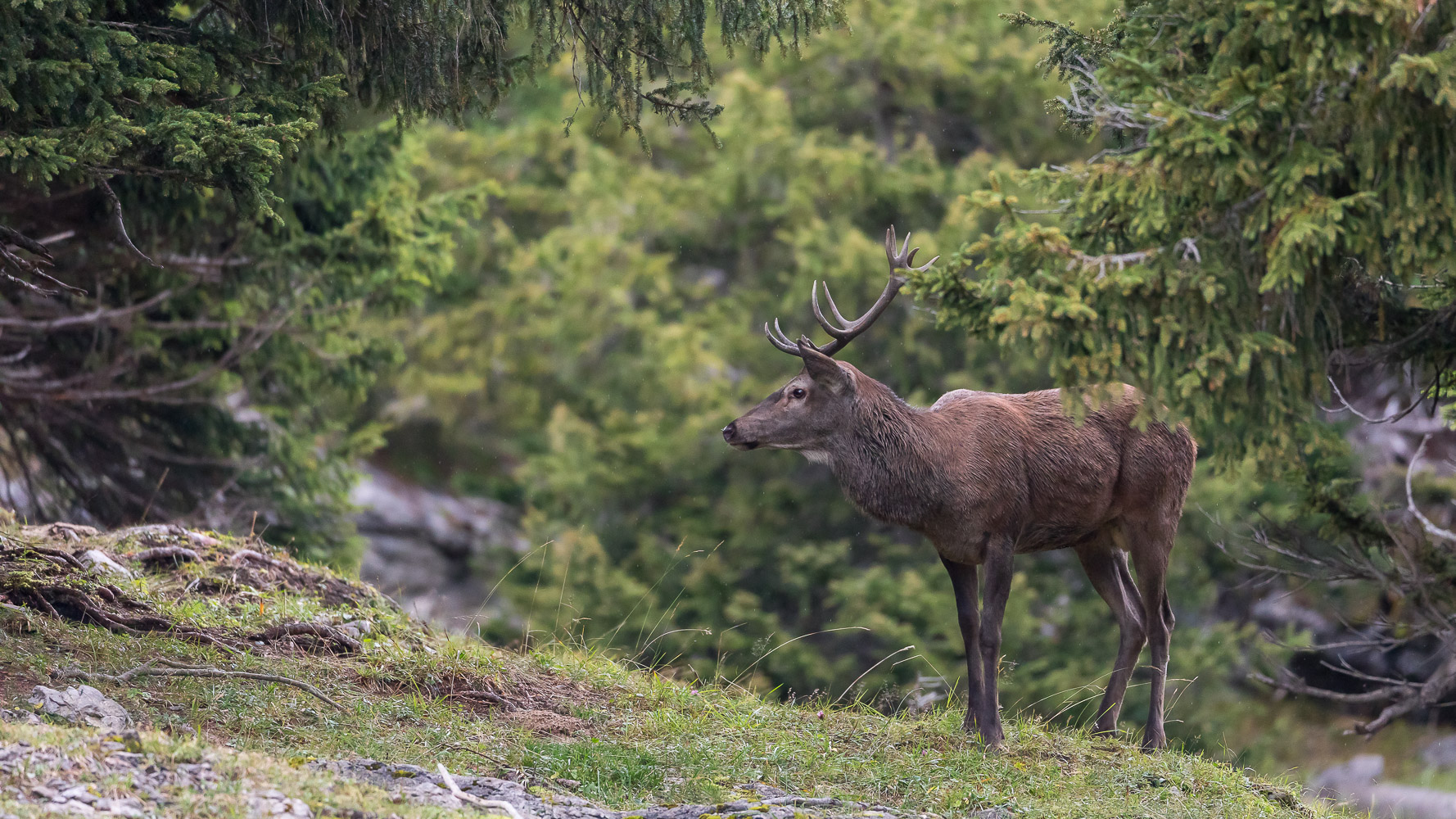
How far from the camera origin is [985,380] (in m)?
17.1

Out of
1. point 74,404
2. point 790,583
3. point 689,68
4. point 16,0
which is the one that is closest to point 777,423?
point 689,68

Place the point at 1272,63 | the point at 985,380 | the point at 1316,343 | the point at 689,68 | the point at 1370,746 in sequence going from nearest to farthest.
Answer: the point at 1272,63 < the point at 1316,343 < the point at 689,68 < the point at 985,380 < the point at 1370,746

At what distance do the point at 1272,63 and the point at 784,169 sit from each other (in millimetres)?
14526

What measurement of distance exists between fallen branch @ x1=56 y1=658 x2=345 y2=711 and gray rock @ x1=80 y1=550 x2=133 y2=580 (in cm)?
153

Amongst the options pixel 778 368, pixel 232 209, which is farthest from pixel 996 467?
pixel 778 368

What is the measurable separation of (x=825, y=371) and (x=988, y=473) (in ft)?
3.62

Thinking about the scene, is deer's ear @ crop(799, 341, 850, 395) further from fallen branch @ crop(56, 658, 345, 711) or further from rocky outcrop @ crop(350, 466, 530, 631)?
rocky outcrop @ crop(350, 466, 530, 631)

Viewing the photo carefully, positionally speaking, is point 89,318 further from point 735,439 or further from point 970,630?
point 970,630

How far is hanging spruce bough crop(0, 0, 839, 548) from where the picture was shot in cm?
559

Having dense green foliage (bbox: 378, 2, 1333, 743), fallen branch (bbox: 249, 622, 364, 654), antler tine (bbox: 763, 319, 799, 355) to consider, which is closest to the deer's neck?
antler tine (bbox: 763, 319, 799, 355)

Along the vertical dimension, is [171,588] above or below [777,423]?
below

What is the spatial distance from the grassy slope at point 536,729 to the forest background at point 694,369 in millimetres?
3324

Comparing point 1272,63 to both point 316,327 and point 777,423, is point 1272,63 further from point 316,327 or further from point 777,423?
point 316,327

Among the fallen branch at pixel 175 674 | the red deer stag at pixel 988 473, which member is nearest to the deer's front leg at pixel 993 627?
the red deer stag at pixel 988 473
